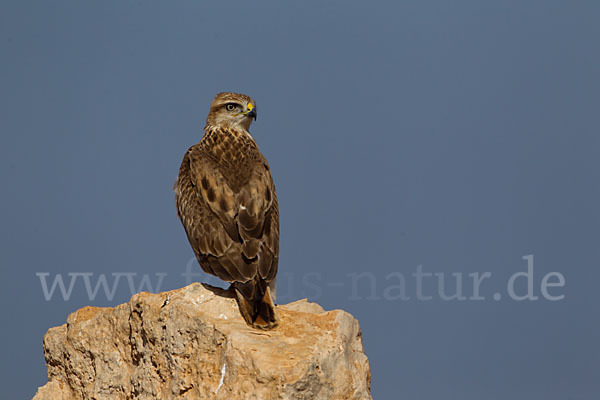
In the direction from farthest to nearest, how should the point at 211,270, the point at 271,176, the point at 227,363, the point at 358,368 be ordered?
the point at 271,176 → the point at 211,270 → the point at 358,368 → the point at 227,363

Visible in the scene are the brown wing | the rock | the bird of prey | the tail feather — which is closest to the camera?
the rock

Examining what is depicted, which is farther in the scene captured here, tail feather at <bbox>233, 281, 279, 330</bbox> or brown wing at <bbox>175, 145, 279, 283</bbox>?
brown wing at <bbox>175, 145, 279, 283</bbox>

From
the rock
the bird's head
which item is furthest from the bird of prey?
the rock

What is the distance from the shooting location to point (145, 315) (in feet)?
30.0

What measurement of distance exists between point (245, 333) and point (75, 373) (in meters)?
3.01

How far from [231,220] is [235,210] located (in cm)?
16

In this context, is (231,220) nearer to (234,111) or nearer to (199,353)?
(199,353)

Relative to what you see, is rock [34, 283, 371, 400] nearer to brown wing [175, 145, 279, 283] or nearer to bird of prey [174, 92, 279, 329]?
bird of prey [174, 92, 279, 329]

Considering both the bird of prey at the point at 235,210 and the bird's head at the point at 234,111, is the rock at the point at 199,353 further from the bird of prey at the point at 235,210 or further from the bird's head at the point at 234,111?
the bird's head at the point at 234,111

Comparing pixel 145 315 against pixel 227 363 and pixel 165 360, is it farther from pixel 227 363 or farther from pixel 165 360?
pixel 227 363

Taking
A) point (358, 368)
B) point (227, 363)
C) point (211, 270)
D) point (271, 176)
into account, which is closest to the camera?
point (227, 363)

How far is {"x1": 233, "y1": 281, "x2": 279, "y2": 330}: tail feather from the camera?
8688 millimetres

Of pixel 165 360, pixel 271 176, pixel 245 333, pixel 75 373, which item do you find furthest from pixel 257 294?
pixel 75 373

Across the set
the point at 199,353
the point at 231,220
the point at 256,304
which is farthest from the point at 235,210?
the point at 199,353
